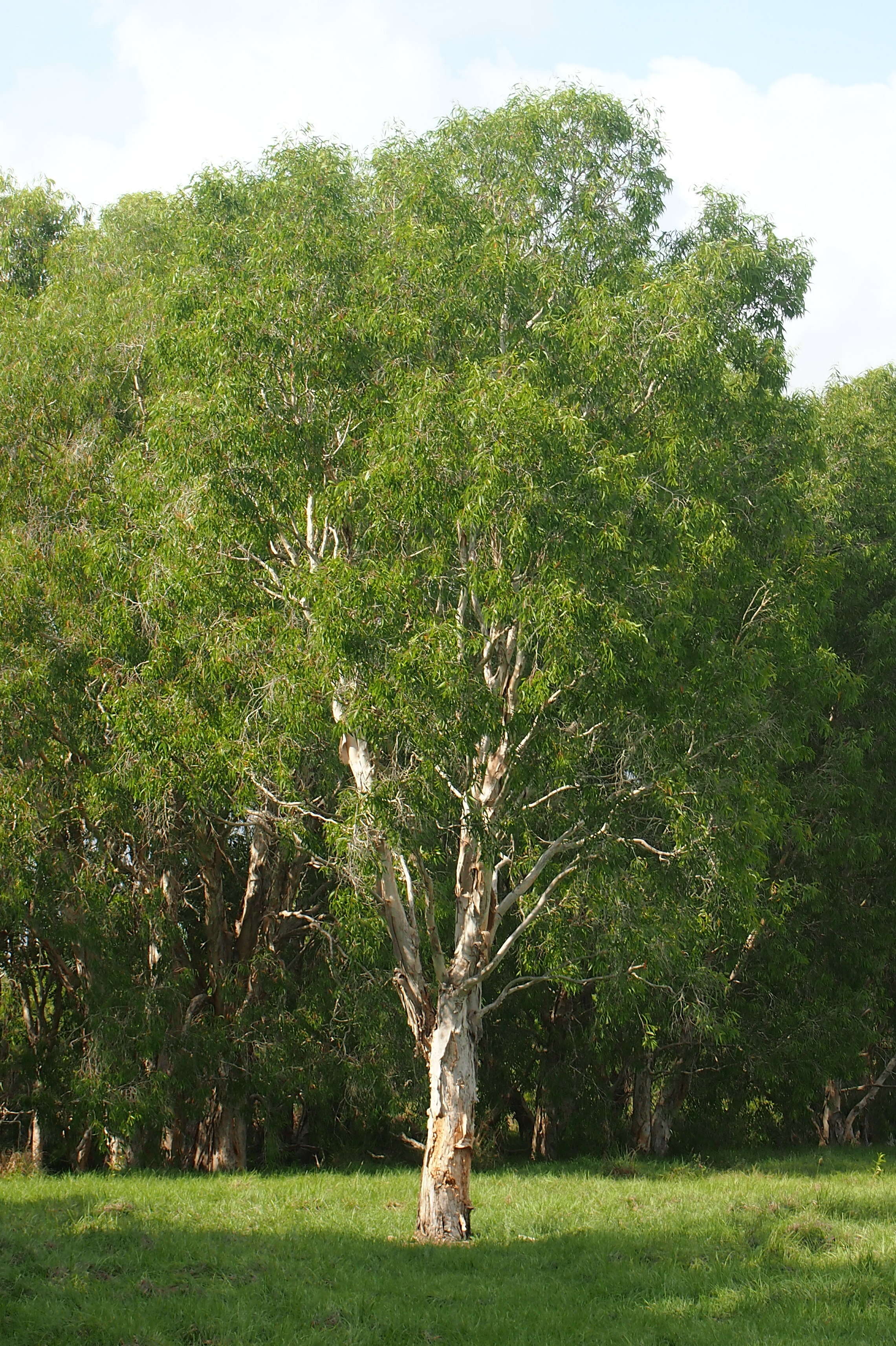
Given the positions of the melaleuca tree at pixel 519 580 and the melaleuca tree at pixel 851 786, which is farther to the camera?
the melaleuca tree at pixel 851 786

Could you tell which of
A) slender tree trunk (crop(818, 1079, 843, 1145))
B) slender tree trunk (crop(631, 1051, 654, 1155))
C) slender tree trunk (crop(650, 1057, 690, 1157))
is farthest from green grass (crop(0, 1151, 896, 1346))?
slender tree trunk (crop(818, 1079, 843, 1145))

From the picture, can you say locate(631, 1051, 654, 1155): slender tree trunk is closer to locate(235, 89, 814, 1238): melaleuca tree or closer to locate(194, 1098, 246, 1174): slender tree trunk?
locate(194, 1098, 246, 1174): slender tree trunk

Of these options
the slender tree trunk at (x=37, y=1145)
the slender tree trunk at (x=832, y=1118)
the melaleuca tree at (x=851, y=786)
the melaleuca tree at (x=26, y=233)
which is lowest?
the slender tree trunk at (x=832, y=1118)

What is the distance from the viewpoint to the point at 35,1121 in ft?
57.9

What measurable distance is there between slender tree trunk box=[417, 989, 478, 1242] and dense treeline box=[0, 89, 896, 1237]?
0.04 metres

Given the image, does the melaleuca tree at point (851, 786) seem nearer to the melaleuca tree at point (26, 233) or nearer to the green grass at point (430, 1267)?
the green grass at point (430, 1267)

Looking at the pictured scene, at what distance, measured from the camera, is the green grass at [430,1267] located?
8594 mm

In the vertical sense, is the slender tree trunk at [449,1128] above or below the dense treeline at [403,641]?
below

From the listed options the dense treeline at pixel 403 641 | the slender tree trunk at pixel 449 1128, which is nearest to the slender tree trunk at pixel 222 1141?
the dense treeline at pixel 403 641

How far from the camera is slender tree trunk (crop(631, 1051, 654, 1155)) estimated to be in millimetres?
21406

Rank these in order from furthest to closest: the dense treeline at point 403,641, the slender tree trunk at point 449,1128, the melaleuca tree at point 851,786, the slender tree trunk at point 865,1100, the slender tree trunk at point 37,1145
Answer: the slender tree trunk at point 865,1100 → the melaleuca tree at point 851,786 → the slender tree trunk at point 37,1145 → the slender tree trunk at point 449,1128 → the dense treeline at point 403,641

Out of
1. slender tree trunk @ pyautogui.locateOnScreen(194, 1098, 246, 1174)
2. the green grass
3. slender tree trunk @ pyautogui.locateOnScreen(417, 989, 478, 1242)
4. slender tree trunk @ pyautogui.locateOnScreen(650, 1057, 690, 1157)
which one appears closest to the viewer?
the green grass

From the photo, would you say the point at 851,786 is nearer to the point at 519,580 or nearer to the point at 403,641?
the point at 519,580

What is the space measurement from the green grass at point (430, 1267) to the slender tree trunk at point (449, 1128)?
311 mm
